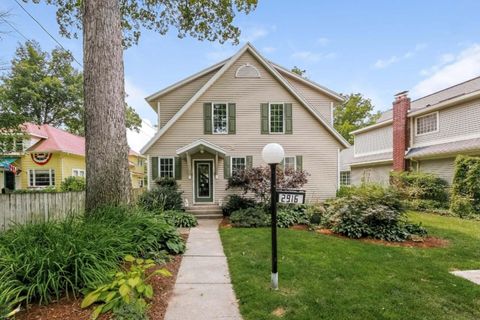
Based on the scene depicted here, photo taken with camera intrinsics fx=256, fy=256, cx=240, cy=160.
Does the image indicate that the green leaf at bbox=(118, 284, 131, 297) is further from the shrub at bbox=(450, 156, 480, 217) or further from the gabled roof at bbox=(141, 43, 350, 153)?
the shrub at bbox=(450, 156, 480, 217)

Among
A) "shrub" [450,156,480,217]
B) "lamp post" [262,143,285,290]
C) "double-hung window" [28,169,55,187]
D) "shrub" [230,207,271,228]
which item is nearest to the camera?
"lamp post" [262,143,285,290]

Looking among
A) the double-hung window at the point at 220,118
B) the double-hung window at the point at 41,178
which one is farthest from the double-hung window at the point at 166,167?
the double-hung window at the point at 41,178

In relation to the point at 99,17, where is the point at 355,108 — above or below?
above

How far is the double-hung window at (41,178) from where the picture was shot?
1786 centimetres

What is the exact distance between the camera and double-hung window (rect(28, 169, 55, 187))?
703 inches

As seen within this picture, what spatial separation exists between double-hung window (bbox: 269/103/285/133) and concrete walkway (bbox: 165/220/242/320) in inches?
274

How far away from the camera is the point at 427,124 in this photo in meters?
14.0

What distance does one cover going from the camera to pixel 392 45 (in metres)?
12.1

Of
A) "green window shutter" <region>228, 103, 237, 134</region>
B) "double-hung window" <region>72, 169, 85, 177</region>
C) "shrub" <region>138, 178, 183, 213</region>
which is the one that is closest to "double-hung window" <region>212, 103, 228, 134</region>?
"green window shutter" <region>228, 103, 237, 134</region>

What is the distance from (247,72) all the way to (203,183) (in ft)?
17.9

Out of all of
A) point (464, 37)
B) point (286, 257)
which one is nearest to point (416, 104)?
point (464, 37)

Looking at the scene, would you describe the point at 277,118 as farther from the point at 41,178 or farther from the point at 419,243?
the point at 41,178

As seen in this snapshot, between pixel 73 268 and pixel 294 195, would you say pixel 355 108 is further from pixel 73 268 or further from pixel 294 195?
pixel 73 268

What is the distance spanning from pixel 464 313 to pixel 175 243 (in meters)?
4.81
